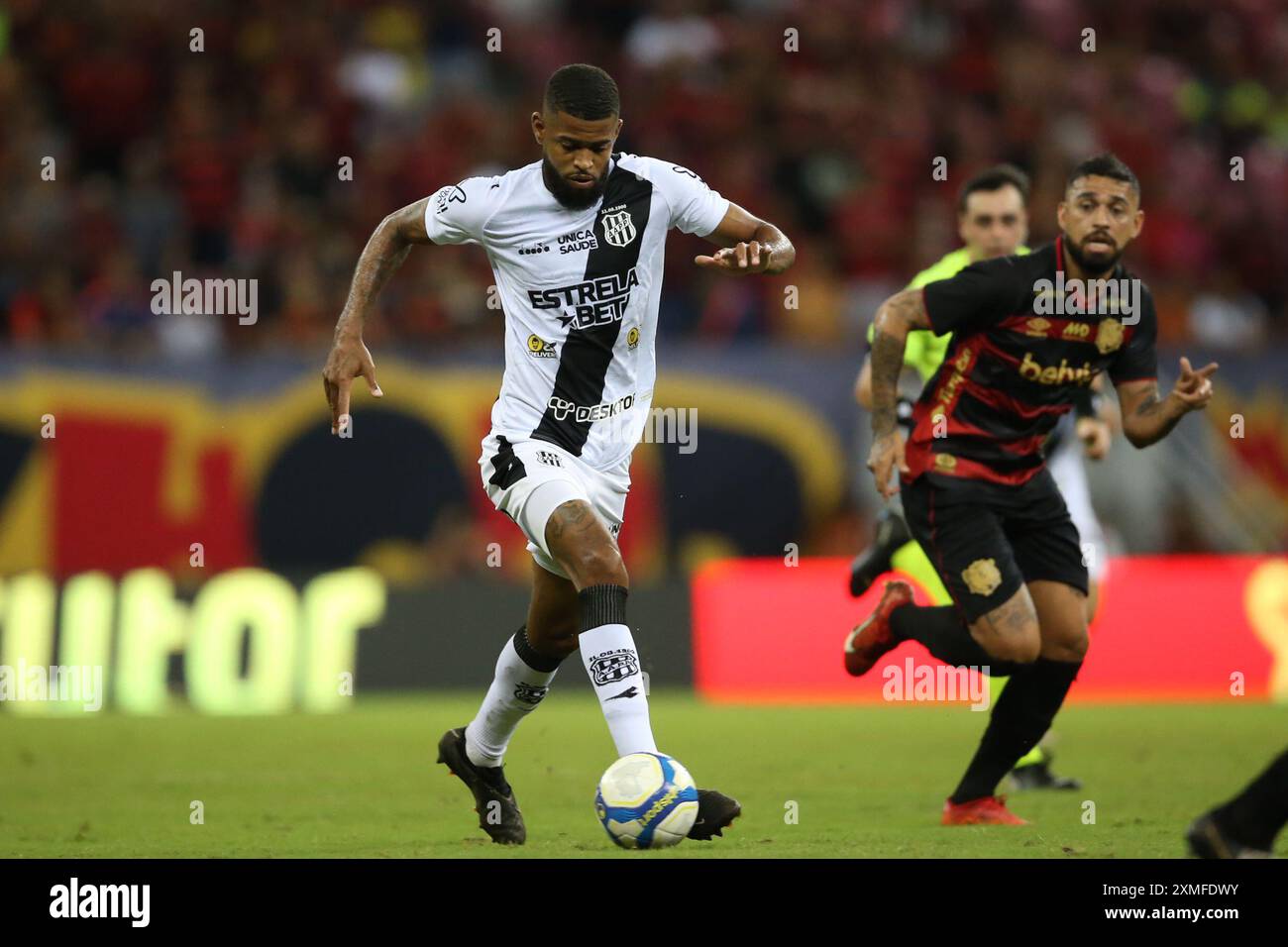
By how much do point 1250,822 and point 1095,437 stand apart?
390cm

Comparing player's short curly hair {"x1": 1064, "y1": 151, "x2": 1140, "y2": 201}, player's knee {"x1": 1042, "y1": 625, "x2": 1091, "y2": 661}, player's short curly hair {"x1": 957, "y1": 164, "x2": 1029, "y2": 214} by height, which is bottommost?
player's knee {"x1": 1042, "y1": 625, "x2": 1091, "y2": 661}

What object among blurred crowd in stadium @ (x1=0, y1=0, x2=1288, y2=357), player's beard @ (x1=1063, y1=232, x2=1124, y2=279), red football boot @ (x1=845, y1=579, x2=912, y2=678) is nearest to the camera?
player's beard @ (x1=1063, y1=232, x2=1124, y2=279)

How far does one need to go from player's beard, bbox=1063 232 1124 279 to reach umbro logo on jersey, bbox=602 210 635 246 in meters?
1.69

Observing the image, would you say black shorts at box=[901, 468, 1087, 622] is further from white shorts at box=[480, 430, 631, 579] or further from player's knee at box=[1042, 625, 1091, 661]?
white shorts at box=[480, 430, 631, 579]

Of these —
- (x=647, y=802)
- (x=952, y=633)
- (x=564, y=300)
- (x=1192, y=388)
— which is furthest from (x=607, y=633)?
(x=1192, y=388)

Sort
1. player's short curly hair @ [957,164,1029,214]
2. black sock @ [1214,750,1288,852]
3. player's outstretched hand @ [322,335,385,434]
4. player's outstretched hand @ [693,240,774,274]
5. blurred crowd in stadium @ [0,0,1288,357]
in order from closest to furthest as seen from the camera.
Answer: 1. black sock @ [1214,750,1288,852]
2. player's outstretched hand @ [693,240,774,274]
3. player's outstretched hand @ [322,335,385,434]
4. player's short curly hair @ [957,164,1029,214]
5. blurred crowd in stadium @ [0,0,1288,357]

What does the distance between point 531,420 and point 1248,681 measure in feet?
26.3

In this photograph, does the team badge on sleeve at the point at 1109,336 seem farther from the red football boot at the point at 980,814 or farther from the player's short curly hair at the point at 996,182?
the player's short curly hair at the point at 996,182

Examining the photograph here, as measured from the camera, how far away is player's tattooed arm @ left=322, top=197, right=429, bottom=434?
699 cm

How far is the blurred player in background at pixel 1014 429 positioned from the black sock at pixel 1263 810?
84.7 inches

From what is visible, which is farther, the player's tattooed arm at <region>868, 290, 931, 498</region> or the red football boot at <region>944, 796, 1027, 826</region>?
the red football boot at <region>944, 796, 1027, 826</region>

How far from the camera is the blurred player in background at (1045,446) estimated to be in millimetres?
9070

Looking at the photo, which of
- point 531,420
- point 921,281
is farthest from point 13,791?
point 921,281

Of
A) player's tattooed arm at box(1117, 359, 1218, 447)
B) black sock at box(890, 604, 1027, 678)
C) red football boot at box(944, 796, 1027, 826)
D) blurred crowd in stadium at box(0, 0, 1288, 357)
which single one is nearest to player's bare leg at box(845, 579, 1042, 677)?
black sock at box(890, 604, 1027, 678)
